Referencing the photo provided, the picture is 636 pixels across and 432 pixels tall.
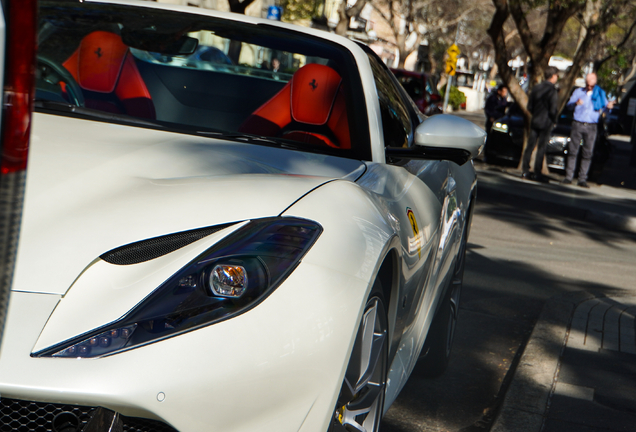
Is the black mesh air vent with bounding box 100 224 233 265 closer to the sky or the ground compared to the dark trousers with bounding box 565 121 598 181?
closer to the sky

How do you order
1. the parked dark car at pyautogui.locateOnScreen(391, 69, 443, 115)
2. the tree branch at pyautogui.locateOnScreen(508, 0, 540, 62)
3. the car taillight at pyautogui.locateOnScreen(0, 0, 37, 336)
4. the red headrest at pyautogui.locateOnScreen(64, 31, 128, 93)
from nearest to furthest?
the car taillight at pyautogui.locateOnScreen(0, 0, 37, 336)
the red headrest at pyautogui.locateOnScreen(64, 31, 128, 93)
the tree branch at pyautogui.locateOnScreen(508, 0, 540, 62)
the parked dark car at pyautogui.locateOnScreen(391, 69, 443, 115)

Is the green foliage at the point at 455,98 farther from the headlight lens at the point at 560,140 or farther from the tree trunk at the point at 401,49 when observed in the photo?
the headlight lens at the point at 560,140

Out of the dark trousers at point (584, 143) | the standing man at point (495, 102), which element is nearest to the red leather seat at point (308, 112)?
the dark trousers at point (584, 143)

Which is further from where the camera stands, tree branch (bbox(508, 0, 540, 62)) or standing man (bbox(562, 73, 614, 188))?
tree branch (bbox(508, 0, 540, 62))

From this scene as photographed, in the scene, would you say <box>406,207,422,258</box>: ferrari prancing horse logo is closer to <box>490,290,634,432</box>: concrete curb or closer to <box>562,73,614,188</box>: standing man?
<box>490,290,634,432</box>: concrete curb

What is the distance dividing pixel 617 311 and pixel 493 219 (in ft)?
15.3

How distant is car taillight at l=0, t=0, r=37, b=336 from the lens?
3.63ft

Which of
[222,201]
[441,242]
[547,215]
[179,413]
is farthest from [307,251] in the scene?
[547,215]

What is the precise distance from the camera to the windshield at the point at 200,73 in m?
3.01

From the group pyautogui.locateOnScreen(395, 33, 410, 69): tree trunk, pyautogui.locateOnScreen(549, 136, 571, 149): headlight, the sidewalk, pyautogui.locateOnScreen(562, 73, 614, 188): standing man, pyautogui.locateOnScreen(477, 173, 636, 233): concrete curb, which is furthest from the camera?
pyautogui.locateOnScreen(395, 33, 410, 69): tree trunk

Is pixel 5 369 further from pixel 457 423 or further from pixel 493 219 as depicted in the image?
pixel 493 219

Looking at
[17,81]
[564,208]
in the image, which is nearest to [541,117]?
[564,208]

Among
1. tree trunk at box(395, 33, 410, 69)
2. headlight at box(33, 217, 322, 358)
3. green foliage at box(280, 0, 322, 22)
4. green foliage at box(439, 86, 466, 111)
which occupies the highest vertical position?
green foliage at box(280, 0, 322, 22)

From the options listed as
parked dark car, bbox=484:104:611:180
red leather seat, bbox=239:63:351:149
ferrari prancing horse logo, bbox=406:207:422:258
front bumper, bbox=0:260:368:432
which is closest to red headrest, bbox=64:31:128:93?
red leather seat, bbox=239:63:351:149
